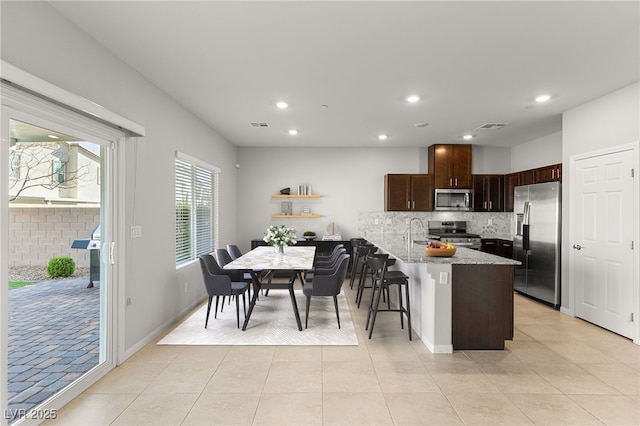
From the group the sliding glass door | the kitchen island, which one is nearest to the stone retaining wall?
the sliding glass door

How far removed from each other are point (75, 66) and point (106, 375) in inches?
96.9

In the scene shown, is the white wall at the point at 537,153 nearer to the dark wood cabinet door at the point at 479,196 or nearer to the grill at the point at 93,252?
the dark wood cabinet door at the point at 479,196

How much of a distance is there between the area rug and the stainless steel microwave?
3111 mm

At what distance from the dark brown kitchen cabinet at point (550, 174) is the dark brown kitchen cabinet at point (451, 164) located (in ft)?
4.24

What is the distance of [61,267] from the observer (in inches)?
94.2

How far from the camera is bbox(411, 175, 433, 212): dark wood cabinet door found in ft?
21.4

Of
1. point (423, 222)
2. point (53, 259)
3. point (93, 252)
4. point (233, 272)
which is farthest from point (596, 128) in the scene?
point (53, 259)

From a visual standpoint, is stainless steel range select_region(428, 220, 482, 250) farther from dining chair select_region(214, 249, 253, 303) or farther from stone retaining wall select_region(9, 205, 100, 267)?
stone retaining wall select_region(9, 205, 100, 267)

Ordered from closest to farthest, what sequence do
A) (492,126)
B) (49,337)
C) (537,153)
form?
(49,337) < (492,126) < (537,153)

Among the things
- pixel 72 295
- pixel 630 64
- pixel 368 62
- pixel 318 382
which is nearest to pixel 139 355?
pixel 72 295

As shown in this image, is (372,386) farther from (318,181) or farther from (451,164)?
(451,164)

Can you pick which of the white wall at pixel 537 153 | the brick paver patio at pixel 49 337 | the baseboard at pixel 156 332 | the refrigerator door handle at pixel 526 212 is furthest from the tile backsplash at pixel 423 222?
the brick paver patio at pixel 49 337

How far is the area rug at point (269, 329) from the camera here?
3.43 m

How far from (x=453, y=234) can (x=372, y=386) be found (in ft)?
15.0
